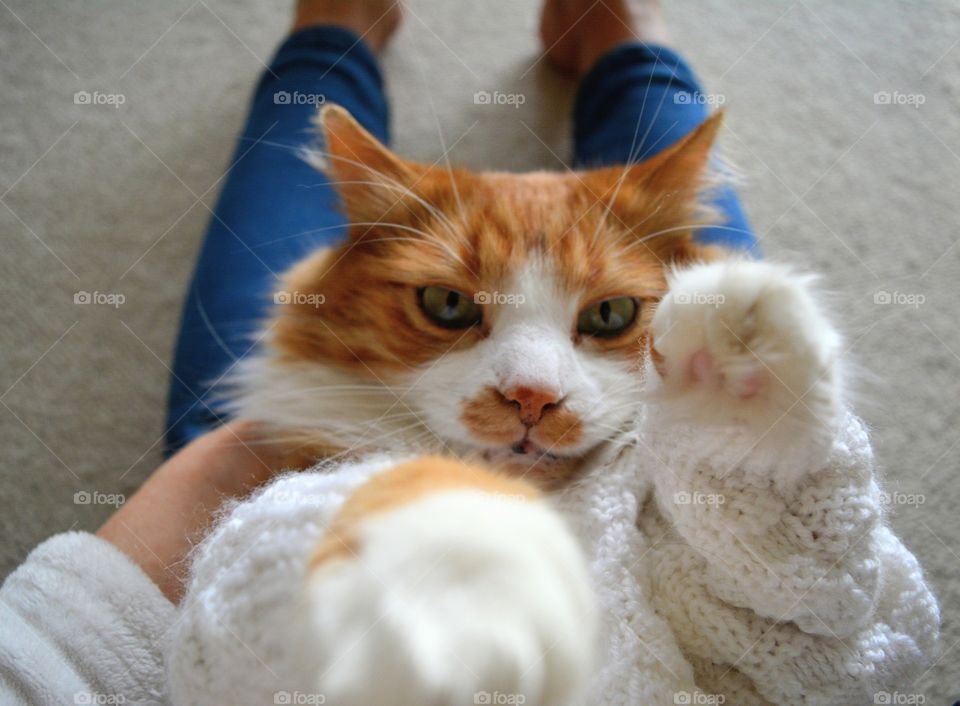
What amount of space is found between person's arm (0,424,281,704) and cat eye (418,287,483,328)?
33 centimetres

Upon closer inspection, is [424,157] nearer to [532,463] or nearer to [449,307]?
[449,307]

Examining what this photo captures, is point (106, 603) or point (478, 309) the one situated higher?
point (478, 309)

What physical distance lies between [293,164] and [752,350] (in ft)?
4.19

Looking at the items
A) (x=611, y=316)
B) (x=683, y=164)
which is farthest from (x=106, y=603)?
(x=683, y=164)

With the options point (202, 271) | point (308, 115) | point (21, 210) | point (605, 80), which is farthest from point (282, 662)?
point (21, 210)

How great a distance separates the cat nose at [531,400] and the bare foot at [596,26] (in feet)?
4.17

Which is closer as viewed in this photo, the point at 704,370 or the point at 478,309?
the point at 704,370

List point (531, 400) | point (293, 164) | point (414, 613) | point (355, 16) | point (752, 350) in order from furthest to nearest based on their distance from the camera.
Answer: point (355, 16), point (293, 164), point (531, 400), point (752, 350), point (414, 613)

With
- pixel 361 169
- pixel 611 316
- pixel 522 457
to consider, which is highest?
pixel 361 169

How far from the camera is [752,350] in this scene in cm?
58

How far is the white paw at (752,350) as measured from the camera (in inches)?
22.6

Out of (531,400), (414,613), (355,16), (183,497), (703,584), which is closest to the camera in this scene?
(414,613)

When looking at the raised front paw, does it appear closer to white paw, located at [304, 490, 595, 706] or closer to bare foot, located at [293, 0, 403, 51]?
white paw, located at [304, 490, 595, 706]

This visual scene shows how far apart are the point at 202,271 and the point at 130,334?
0.37 metres
